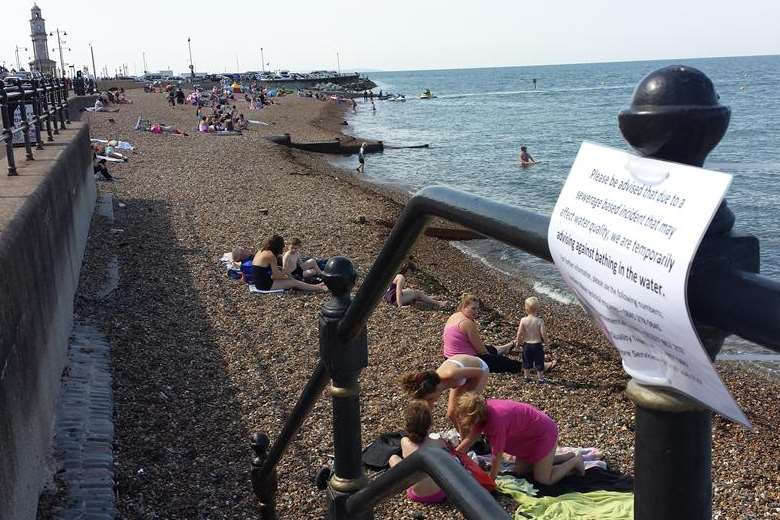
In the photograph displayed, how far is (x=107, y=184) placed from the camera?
1959cm

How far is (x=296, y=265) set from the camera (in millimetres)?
11320

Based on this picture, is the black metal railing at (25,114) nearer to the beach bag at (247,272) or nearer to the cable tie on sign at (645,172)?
the beach bag at (247,272)

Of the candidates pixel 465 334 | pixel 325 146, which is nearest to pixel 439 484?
pixel 465 334

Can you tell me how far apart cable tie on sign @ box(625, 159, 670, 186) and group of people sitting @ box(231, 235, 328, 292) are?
33.1 ft

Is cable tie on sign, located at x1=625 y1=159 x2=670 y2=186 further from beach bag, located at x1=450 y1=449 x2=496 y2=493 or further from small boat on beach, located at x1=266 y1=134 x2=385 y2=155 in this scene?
small boat on beach, located at x1=266 y1=134 x2=385 y2=155

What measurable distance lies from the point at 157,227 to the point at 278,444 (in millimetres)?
12611

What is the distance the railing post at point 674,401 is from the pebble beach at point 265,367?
4871mm

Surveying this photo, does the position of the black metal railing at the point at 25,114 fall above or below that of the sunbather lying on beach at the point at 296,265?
above

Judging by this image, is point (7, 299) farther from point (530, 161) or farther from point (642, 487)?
point (530, 161)

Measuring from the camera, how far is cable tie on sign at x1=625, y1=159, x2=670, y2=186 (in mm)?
832

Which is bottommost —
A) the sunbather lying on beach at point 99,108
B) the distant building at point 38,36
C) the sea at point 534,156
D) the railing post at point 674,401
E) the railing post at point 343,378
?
the sea at point 534,156

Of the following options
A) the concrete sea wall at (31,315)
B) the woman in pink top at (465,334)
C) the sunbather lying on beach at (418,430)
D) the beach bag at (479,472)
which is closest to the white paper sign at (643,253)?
the concrete sea wall at (31,315)

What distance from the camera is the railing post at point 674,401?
87cm

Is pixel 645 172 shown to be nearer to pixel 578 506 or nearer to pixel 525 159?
pixel 578 506
